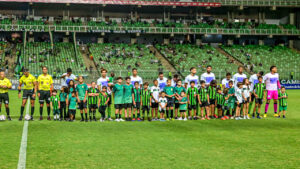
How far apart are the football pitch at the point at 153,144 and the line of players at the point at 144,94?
1058 millimetres

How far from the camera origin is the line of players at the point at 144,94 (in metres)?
14.5

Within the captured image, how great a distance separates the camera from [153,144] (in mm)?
9672

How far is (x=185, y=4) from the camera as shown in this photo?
5194cm

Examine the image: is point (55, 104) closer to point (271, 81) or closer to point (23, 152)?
point (23, 152)

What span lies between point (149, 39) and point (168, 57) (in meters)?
8.00

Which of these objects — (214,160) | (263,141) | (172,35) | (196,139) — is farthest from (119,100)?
(172,35)

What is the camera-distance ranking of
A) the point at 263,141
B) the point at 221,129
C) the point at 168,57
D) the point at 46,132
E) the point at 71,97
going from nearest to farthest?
1. the point at 263,141
2. the point at 46,132
3. the point at 221,129
4. the point at 71,97
5. the point at 168,57

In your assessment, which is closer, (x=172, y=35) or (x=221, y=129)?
(x=221, y=129)

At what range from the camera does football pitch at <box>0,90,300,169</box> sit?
772cm

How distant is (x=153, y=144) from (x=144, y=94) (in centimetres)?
568

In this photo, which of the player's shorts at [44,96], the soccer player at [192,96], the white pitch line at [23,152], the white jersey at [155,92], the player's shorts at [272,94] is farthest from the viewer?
the player's shorts at [272,94]

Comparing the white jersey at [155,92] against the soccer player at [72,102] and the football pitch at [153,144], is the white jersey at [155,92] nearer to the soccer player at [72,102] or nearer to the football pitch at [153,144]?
the football pitch at [153,144]

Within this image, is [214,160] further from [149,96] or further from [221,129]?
[149,96]

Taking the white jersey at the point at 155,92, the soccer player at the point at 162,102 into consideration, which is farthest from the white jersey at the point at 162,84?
the soccer player at the point at 162,102
